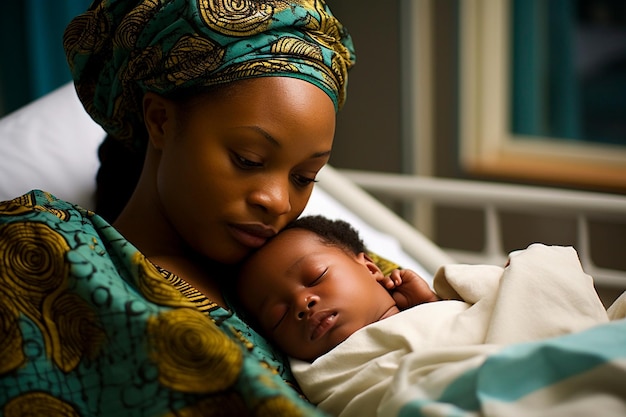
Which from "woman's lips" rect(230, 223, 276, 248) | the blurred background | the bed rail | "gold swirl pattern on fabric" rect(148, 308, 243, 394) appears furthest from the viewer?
the blurred background

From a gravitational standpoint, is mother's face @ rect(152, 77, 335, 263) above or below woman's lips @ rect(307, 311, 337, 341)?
above

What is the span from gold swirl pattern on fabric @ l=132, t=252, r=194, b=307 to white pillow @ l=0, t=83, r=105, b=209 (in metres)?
0.55

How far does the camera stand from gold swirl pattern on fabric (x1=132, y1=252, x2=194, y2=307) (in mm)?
975

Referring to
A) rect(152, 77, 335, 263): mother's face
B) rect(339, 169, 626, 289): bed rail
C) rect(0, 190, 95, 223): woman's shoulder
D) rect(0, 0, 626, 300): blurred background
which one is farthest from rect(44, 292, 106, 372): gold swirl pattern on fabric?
rect(0, 0, 626, 300): blurred background

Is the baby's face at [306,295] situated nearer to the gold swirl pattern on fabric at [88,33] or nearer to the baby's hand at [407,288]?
the baby's hand at [407,288]

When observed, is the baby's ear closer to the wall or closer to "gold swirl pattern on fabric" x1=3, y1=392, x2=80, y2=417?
"gold swirl pattern on fabric" x1=3, y1=392, x2=80, y2=417

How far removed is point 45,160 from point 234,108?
613mm

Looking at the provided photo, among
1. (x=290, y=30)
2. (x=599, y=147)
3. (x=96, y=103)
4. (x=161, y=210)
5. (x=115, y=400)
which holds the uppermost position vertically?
(x=290, y=30)

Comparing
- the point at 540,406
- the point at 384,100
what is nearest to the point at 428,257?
the point at 540,406

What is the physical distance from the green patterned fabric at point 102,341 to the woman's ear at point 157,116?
0.69 ft

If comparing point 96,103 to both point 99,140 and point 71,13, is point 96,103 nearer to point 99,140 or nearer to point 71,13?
point 99,140

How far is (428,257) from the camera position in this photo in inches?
70.5

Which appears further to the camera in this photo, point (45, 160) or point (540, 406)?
point (45, 160)

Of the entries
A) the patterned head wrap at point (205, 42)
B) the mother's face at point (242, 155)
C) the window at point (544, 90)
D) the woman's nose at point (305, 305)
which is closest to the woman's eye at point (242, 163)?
the mother's face at point (242, 155)
